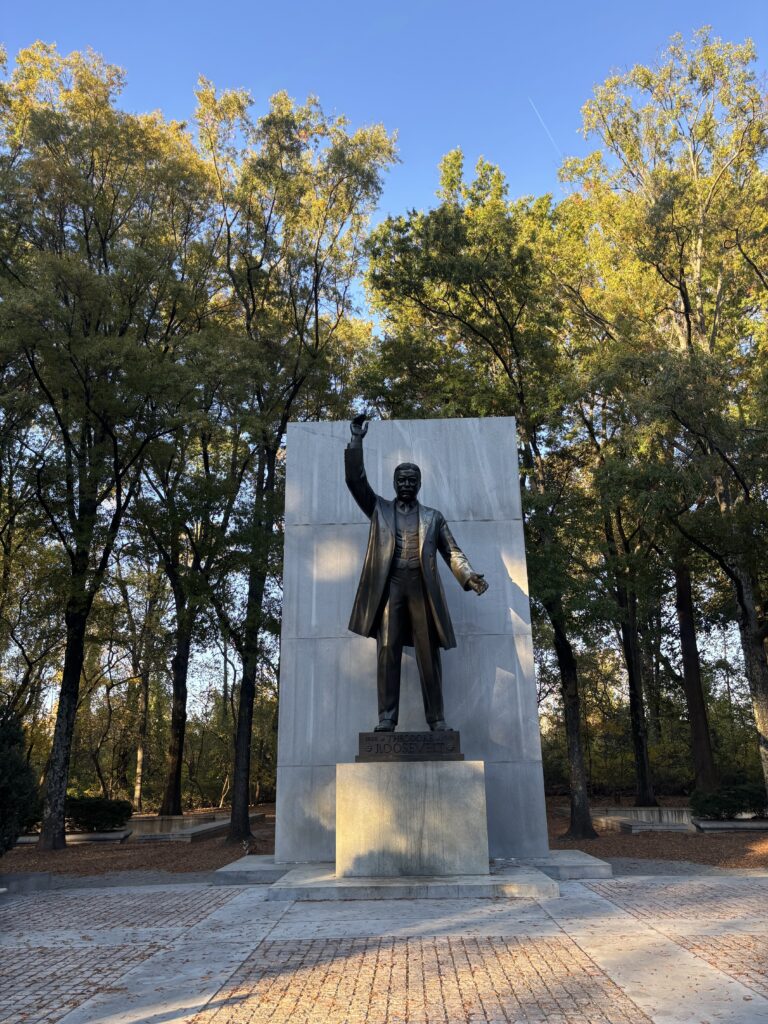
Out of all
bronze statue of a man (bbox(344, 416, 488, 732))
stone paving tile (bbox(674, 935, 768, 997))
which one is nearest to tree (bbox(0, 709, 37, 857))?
bronze statue of a man (bbox(344, 416, 488, 732))

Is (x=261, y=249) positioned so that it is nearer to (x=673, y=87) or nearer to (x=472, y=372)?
(x=472, y=372)

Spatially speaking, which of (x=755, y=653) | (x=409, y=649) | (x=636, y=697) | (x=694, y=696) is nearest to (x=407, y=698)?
(x=409, y=649)

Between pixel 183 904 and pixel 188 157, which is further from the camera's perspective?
pixel 188 157

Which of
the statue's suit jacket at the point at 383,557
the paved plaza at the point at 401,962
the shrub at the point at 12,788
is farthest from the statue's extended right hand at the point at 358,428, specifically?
the shrub at the point at 12,788

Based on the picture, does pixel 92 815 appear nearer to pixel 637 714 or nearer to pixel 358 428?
pixel 637 714

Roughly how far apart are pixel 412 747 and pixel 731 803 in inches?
504

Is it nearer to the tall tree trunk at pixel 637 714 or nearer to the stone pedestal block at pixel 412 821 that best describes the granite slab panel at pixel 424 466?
the stone pedestal block at pixel 412 821

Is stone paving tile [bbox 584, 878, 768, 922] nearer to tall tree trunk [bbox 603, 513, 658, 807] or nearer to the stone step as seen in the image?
the stone step

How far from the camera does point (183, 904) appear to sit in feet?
25.6

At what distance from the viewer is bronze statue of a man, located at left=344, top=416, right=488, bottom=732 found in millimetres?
8461

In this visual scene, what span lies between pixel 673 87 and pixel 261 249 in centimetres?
1028

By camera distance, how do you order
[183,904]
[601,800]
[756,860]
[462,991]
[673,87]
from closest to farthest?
1. [462,991]
2. [183,904]
3. [756,860]
4. [673,87]
5. [601,800]

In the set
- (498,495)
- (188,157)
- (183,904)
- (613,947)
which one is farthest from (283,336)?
(613,947)

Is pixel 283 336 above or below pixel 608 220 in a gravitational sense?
below
